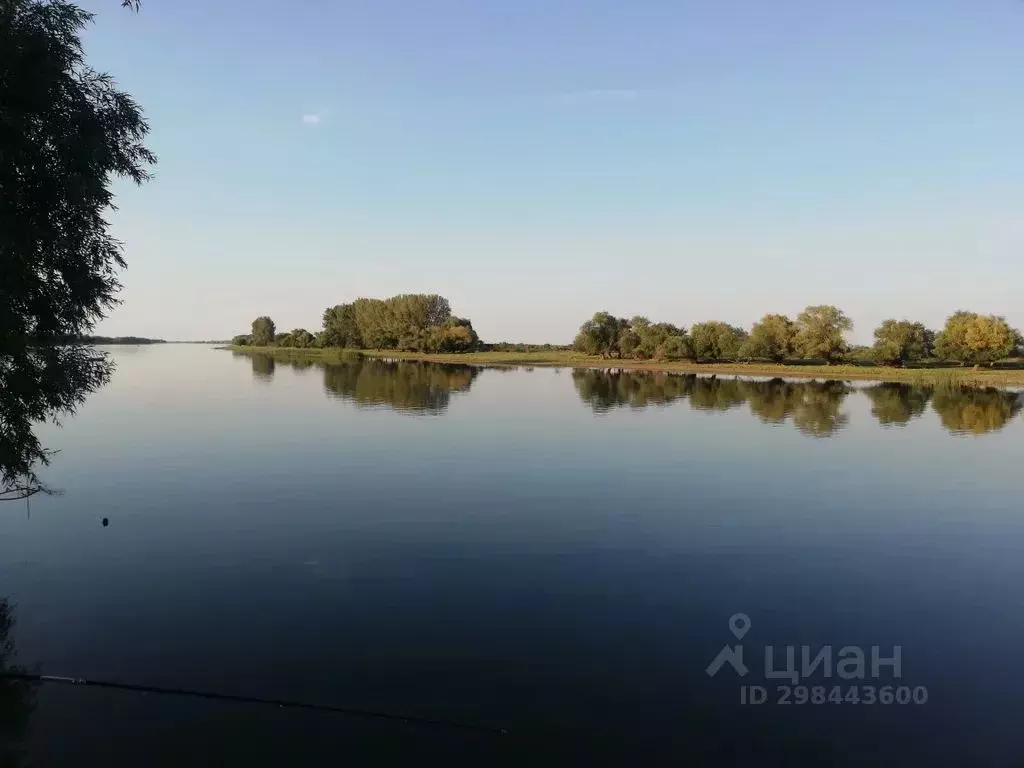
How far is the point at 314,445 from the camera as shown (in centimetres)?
4141

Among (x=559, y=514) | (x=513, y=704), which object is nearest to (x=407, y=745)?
(x=513, y=704)

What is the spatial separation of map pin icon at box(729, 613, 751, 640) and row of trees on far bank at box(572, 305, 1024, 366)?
14123 centimetres

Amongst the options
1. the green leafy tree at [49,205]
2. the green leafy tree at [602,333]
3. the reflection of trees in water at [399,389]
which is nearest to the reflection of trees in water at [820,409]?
the reflection of trees in water at [399,389]

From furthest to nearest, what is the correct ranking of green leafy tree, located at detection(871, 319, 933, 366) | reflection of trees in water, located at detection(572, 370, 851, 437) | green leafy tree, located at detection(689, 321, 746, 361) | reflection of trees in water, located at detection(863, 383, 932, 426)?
green leafy tree, located at detection(689, 321, 746, 361)
green leafy tree, located at detection(871, 319, 933, 366)
reflection of trees in water, located at detection(863, 383, 932, 426)
reflection of trees in water, located at detection(572, 370, 851, 437)

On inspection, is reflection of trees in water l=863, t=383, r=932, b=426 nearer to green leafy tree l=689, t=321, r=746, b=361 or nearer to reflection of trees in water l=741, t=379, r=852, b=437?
reflection of trees in water l=741, t=379, r=852, b=437

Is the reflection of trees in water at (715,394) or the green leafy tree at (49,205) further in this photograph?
the reflection of trees in water at (715,394)

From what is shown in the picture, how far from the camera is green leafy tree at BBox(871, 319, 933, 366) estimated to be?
13712cm

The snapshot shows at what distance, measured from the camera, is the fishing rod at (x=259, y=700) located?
471 inches

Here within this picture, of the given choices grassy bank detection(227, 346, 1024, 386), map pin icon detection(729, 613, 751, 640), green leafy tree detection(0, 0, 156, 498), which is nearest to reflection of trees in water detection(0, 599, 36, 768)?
green leafy tree detection(0, 0, 156, 498)

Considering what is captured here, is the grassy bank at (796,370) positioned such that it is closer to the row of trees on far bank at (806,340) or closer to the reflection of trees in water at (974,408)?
the row of trees on far bank at (806,340)

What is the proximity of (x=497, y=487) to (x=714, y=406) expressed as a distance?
45.5 m

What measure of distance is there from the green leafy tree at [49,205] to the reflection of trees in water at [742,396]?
161 ft

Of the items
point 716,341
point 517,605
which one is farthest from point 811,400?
point 716,341

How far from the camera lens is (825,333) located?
474 ft
